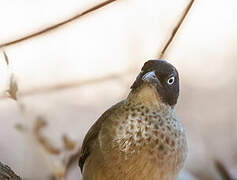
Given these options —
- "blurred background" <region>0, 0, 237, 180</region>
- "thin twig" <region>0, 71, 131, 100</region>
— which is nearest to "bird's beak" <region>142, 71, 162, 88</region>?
"blurred background" <region>0, 0, 237, 180</region>

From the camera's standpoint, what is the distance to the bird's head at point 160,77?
2.10 meters

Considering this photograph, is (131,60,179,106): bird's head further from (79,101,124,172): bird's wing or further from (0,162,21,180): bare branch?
(0,162,21,180): bare branch

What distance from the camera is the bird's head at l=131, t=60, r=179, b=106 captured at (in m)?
2.10

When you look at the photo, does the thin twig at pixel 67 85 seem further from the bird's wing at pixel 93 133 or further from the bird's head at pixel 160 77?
the bird's head at pixel 160 77

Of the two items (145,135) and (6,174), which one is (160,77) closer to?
(145,135)

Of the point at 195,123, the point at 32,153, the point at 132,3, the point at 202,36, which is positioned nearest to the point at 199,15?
the point at 202,36

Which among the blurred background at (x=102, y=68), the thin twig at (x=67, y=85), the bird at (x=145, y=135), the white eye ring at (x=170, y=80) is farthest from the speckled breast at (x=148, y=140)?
the thin twig at (x=67, y=85)

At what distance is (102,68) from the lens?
3.12m

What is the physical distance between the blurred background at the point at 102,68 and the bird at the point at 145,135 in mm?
638

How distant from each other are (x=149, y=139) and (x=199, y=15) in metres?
1.16

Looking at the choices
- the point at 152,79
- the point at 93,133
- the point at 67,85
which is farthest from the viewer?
the point at 67,85

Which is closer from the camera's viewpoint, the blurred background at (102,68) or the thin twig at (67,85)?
the blurred background at (102,68)

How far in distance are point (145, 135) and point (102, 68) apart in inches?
40.4

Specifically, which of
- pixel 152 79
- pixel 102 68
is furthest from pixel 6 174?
pixel 102 68
